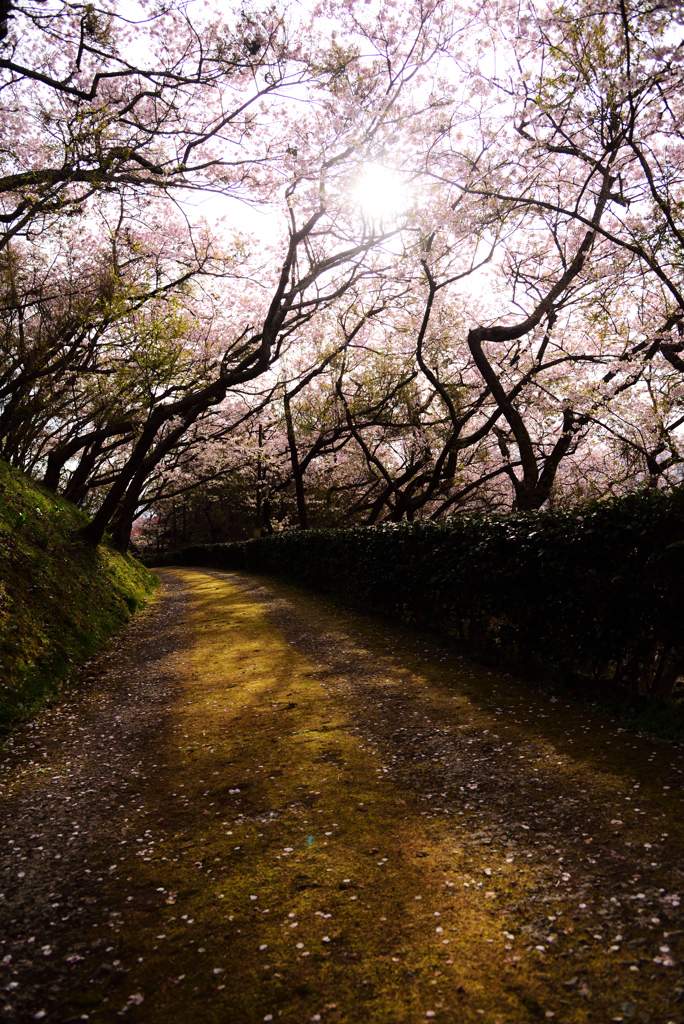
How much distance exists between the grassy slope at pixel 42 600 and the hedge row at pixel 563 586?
5619 mm

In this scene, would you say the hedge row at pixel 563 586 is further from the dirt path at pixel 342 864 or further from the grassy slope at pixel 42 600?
the grassy slope at pixel 42 600

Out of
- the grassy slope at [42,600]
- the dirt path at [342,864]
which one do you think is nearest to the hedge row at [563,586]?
the dirt path at [342,864]

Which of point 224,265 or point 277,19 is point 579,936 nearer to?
point 277,19

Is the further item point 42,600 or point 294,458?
point 294,458

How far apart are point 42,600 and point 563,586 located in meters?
7.16

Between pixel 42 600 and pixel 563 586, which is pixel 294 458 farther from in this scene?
pixel 563 586

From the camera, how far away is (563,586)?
6.85 metres

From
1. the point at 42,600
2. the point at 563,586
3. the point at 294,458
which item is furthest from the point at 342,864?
the point at 294,458

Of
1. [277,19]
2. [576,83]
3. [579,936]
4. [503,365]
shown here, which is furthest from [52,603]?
[503,365]

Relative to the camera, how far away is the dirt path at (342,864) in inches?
106

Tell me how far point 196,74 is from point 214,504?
44.1 meters

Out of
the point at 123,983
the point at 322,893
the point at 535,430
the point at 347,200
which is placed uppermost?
the point at 347,200

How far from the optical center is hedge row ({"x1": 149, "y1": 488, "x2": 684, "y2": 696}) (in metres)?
5.77

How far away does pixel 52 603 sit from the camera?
9094 millimetres
